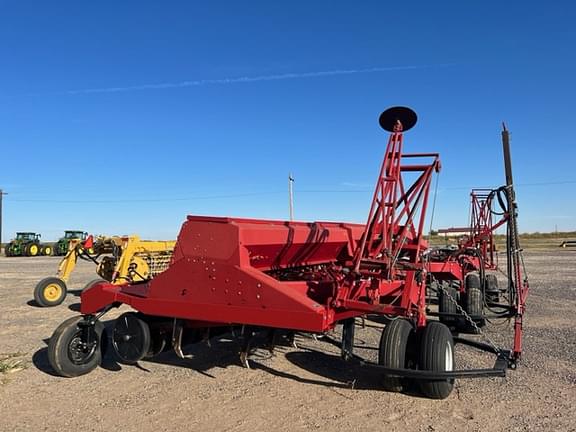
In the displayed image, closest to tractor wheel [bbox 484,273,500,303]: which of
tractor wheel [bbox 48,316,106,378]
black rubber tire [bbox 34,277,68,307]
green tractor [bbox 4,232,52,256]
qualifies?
tractor wheel [bbox 48,316,106,378]

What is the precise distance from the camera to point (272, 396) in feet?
15.4

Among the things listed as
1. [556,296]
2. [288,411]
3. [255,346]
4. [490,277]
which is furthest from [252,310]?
[556,296]

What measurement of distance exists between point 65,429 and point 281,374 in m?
2.19

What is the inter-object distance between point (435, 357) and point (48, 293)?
9486 mm

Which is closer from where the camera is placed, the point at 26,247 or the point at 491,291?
the point at 491,291

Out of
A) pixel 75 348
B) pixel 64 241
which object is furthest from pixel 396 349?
pixel 64 241

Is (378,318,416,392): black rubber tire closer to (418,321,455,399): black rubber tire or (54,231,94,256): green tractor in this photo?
(418,321,455,399): black rubber tire

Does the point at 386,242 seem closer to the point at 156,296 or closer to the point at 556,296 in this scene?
the point at 156,296

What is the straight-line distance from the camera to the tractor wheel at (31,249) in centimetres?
4038

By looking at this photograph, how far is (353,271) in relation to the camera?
468cm

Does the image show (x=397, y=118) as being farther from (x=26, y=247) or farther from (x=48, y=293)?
(x=26, y=247)

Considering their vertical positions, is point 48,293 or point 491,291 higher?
point 491,291

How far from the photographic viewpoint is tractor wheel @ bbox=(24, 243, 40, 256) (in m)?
40.4

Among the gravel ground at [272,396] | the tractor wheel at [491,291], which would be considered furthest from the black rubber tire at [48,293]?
the tractor wheel at [491,291]
